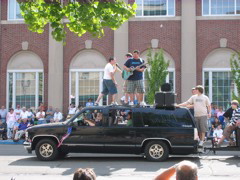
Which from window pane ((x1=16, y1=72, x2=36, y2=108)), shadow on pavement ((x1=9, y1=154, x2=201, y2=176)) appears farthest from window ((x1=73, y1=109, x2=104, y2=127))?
window pane ((x1=16, y1=72, x2=36, y2=108))

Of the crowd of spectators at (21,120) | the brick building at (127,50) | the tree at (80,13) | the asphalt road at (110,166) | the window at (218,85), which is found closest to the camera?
the tree at (80,13)

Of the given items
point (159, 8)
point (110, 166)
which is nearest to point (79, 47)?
point (159, 8)

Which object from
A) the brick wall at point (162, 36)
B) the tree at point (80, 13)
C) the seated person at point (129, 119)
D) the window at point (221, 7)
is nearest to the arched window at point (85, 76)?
the brick wall at point (162, 36)

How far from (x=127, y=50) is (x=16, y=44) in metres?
6.50

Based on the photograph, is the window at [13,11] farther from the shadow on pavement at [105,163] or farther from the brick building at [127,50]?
the shadow on pavement at [105,163]

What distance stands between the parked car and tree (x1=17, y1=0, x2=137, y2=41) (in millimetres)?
4789

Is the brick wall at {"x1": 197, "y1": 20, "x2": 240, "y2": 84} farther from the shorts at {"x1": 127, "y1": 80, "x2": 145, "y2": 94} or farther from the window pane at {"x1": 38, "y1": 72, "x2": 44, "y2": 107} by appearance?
the shorts at {"x1": 127, "y1": 80, "x2": 145, "y2": 94}

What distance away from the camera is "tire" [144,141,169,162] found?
1257 centimetres

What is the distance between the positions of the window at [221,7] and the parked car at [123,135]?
13.7 metres

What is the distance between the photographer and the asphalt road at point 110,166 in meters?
10.6

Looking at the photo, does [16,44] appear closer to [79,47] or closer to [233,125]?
[79,47]

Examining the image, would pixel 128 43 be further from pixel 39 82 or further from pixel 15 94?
pixel 15 94

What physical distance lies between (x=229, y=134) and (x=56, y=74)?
1395cm

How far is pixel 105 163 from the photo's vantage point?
12500 mm
